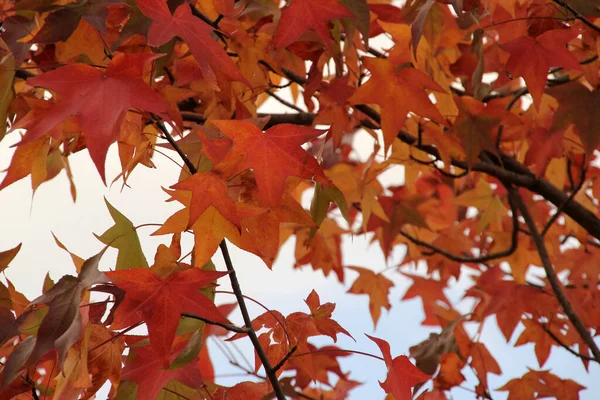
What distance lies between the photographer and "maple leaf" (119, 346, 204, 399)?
904mm

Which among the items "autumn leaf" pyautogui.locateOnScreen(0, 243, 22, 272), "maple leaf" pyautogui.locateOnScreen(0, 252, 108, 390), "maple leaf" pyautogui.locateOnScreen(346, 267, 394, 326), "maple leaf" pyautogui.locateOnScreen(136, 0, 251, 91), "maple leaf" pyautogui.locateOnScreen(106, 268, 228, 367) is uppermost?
"maple leaf" pyautogui.locateOnScreen(346, 267, 394, 326)

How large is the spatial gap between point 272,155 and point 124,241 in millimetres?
251

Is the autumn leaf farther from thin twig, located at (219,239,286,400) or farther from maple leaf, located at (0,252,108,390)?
thin twig, located at (219,239,286,400)

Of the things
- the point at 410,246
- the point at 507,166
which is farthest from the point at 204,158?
the point at 410,246

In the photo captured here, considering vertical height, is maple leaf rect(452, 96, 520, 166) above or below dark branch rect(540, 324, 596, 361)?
above

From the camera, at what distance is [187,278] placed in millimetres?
818

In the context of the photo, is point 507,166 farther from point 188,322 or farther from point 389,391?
point 188,322

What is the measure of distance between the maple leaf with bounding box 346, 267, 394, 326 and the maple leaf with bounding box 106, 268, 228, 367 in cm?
118

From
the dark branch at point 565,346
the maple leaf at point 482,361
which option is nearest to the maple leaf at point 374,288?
the maple leaf at point 482,361

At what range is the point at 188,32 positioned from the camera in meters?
0.88

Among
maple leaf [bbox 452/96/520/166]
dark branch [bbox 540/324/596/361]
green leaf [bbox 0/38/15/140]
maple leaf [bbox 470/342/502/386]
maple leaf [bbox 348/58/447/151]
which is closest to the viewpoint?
green leaf [bbox 0/38/15/140]

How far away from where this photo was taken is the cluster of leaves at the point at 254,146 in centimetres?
82

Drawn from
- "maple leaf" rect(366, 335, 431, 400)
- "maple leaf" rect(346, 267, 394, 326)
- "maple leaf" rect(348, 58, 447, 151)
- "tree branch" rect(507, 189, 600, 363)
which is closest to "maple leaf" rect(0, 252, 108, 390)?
"maple leaf" rect(366, 335, 431, 400)

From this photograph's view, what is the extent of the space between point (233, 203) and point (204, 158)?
0.42 feet
